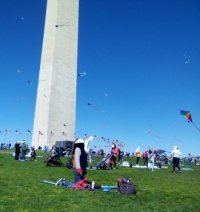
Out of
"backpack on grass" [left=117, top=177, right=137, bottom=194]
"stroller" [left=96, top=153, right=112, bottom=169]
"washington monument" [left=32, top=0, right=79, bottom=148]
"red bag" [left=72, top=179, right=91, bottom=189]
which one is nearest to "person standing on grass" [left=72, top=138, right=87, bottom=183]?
"red bag" [left=72, top=179, right=91, bottom=189]

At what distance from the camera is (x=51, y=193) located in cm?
977

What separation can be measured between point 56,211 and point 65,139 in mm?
52839

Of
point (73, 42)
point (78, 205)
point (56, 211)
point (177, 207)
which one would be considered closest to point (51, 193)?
point (78, 205)

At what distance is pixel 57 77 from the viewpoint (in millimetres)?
59938

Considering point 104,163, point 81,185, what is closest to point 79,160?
point 81,185

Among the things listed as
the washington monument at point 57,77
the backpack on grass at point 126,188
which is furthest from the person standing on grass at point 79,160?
the washington monument at point 57,77

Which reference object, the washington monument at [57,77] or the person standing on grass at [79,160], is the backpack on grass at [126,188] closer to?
the person standing on grass at [79,160]

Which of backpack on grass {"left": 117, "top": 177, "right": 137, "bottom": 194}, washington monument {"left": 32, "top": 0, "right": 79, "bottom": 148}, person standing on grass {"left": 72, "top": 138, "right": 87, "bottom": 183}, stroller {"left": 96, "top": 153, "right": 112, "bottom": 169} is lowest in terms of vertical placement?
backpack on grass {"left": 117, "top": 177, "right": 137, "bottom": 194}

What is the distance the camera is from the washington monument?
58875 mm

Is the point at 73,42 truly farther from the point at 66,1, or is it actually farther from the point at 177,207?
the point at 177,207

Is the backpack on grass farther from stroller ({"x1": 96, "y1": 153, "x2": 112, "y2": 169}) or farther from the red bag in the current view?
stroller ({"x1": 96, "y1": 153, "x2": 112, "y2": 169})

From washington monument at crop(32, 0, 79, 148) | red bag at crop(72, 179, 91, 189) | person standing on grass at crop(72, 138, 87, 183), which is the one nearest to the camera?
red bag at crop(72, 179, 91, 189)

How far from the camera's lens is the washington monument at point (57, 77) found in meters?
58.9

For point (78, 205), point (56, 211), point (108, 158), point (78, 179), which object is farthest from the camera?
point (108, 158)
